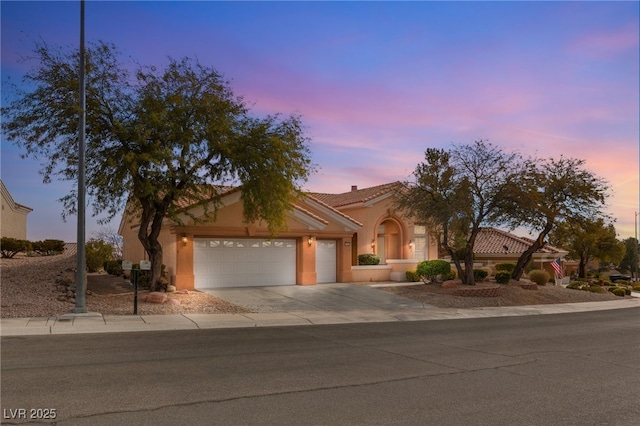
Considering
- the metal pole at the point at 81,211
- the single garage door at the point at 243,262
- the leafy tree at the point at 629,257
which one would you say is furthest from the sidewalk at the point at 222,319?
the leafy tree at the point at 629,257

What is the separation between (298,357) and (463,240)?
1934 cm

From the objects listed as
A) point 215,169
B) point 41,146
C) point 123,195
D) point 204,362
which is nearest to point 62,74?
point 41,146

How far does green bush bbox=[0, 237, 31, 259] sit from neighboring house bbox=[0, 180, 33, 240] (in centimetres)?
592

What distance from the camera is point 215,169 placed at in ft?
67.4

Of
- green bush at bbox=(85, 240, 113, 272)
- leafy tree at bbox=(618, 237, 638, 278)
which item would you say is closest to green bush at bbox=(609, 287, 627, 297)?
green bush at bbox=(85, 240, 113, 272)

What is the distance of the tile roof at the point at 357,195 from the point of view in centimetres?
3147

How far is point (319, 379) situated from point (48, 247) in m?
30.4

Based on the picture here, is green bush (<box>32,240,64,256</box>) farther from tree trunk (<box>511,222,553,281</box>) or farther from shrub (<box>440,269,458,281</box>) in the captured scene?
tree trunk (<box>511,222,553,281</box>)

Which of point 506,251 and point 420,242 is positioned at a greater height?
point 420,242

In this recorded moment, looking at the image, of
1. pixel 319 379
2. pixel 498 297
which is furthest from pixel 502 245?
pixel 319 379

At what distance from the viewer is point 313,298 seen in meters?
22.1

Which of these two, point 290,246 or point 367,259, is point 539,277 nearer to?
point 367,259

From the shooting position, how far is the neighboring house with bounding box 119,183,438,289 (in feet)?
77.9

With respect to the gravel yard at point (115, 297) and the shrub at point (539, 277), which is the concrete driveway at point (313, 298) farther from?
the shrub at point (539, 277)
